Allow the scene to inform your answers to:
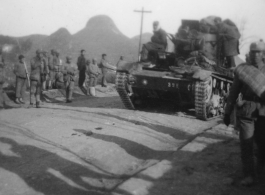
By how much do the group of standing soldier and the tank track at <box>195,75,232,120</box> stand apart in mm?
5033

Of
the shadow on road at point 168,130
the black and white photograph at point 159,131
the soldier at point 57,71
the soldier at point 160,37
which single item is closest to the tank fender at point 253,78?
the black and white photograph at point 159,131

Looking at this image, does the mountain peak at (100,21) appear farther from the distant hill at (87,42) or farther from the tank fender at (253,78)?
the tank fender at (253,78)

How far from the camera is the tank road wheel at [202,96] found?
7586 millimetres

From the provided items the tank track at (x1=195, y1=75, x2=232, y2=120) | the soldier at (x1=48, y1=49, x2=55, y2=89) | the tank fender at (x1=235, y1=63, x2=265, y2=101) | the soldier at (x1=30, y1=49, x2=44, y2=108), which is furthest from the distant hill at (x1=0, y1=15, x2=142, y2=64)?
the tank fender at (x1=235, y1=63, x2=265, y2=101)

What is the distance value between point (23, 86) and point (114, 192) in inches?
340

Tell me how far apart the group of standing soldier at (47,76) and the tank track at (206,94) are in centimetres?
503

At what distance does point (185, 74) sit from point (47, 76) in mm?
7872

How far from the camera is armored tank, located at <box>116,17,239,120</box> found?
7.92 meters

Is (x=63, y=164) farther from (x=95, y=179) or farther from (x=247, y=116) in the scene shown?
(x=247, y=116)

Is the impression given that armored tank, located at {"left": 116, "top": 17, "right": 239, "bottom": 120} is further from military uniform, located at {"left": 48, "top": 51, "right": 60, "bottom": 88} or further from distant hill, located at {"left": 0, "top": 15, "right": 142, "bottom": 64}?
distant hill, located at {"left": 0, "top": 15, "right": 142, "bottom": 64}

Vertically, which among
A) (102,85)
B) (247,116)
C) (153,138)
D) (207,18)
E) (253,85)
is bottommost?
(102,85)

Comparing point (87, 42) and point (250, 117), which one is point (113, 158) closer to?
point (250, 117)

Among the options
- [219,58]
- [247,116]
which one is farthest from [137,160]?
[219,58]

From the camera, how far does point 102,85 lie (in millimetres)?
17266
